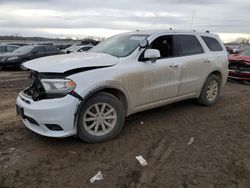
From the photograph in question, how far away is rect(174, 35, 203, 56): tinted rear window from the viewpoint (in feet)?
18.7

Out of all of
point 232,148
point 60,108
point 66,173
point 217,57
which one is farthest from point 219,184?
point 217,57

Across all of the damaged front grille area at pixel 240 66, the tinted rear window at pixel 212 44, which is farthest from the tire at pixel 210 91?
the damaged front grille area at pixel 240 66

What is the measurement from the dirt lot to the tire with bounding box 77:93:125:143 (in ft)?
0.49

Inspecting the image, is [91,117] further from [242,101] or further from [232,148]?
[242,101]

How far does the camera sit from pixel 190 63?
5773mm

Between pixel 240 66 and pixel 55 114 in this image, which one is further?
pixel 240 66

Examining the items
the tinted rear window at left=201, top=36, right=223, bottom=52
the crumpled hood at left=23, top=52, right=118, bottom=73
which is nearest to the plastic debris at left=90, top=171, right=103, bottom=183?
the crumpled hood at left=23, top=52, right=118, bottom=73

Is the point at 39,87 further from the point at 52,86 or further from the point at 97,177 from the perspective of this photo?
the point at 97,177

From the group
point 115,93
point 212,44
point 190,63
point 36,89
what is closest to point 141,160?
point 115,93

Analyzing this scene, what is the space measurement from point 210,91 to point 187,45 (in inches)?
57.0

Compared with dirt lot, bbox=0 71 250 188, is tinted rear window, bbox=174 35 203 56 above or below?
above

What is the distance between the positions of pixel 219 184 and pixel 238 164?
0.68 metres

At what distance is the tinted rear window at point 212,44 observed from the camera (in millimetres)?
6539

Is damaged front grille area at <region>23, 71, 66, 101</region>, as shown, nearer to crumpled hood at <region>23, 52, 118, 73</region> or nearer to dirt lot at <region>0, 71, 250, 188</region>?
crumpled hood at <region>23, 52, 118, 73</region>
